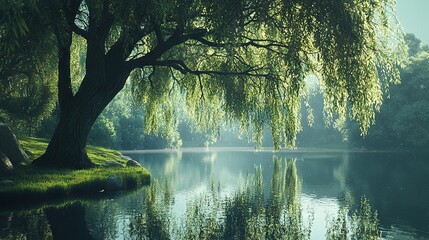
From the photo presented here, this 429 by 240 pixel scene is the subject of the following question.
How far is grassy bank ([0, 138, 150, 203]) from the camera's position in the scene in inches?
623

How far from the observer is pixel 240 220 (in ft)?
44.7

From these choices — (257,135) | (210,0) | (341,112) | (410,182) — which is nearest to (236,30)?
(210,0)

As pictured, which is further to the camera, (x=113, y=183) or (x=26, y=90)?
(x=26, y=90)

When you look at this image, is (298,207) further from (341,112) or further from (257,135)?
(257,135)

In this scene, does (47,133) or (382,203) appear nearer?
(382,203)

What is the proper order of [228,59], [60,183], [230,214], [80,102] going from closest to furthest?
[230,214] → [60,183] → [80,102] → [228,59]

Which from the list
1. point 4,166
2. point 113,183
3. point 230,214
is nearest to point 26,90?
point 113,183

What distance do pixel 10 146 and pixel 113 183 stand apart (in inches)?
187

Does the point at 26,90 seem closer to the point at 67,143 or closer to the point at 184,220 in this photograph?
the point at 67,143

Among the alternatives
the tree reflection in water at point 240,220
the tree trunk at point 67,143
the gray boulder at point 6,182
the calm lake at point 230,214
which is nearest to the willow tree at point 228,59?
the tree trunk at point 67,143

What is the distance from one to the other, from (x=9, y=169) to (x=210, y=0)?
387 inches

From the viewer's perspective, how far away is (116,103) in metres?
72.2

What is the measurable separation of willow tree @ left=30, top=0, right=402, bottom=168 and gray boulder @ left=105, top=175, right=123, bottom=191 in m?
1.82

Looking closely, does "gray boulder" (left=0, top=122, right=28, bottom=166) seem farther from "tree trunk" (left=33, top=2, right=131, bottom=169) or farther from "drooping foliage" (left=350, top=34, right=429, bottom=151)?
"drooping foliage" (left=350, top=34, right=429, bottom=151)
